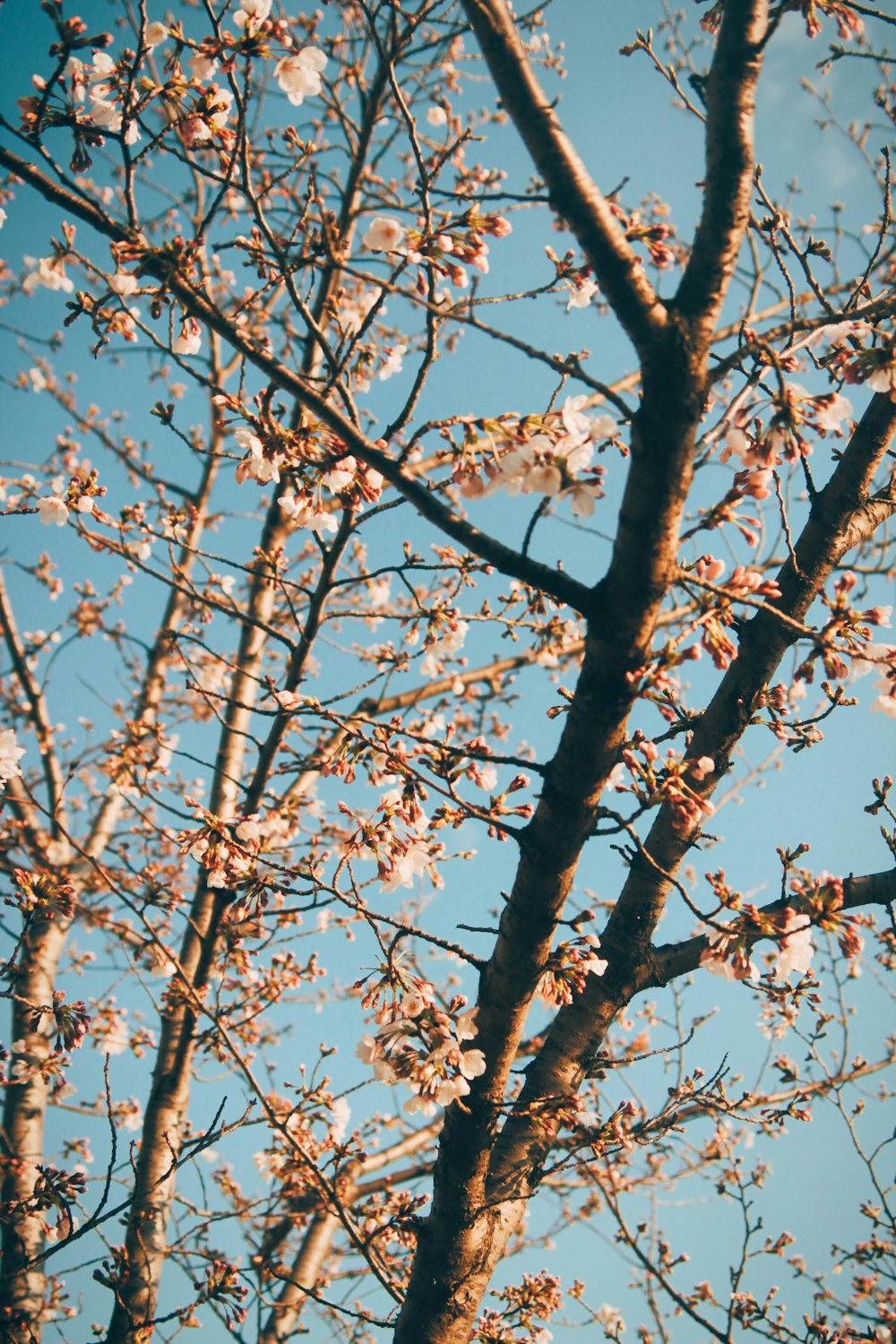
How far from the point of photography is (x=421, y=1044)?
2.13m

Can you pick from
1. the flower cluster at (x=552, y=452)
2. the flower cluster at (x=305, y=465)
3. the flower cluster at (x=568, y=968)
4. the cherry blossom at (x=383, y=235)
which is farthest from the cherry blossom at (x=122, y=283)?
the flower cluster at (x=568, y=968)

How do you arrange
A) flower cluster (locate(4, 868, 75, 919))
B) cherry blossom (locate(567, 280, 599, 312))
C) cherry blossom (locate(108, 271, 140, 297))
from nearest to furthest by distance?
cherry blossom (locate(108, 271, 140, 297)) < cherry blossom (locate(567, 280, 599, 312)) < flower cluster (locate(4, 868, 75, 919))

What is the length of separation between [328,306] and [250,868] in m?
1.74

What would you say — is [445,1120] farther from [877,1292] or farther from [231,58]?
[877,1292]

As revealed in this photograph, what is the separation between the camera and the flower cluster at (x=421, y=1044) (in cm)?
201

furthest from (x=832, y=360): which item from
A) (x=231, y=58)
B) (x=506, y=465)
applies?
(x=231, y=58)

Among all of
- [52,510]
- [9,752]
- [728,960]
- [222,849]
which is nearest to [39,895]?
[9,752]

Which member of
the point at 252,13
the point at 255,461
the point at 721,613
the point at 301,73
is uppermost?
the point at 301,73

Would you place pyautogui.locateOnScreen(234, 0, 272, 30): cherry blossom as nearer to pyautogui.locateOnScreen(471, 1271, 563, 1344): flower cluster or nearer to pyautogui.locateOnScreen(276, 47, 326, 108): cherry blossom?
pyautogui.locateOnScreen(276, 47, 326, 108): cherry blossom

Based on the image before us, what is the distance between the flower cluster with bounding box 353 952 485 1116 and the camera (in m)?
2.01

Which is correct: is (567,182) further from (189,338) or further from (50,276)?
(50,276)

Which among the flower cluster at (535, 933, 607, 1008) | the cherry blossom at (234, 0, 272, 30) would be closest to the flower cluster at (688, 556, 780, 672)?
the flower cluster at (535, 933, 607, 1008)

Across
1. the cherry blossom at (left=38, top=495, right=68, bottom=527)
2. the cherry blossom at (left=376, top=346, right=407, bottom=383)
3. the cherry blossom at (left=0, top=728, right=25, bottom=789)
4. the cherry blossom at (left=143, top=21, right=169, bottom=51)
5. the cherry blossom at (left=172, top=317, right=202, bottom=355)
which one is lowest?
the cherry blossom at (left=0, top=728, right=25, bottom=789)

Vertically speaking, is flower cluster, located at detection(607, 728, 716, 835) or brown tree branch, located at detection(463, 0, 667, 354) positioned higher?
brown tree branch, located at detection(463, 0, 667, 354)
